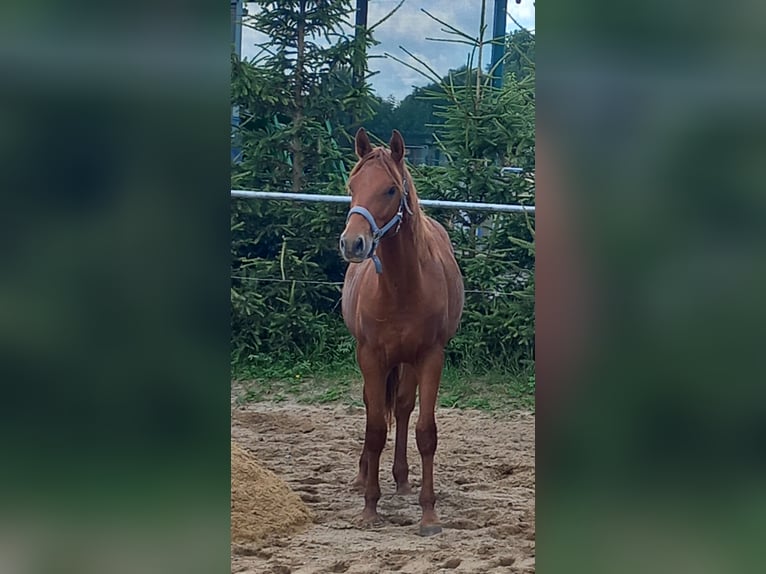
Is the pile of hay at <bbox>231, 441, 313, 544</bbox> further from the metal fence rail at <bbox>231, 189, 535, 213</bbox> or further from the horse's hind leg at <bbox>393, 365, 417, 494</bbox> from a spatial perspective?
the metal fence rail at <bbox>231, 189, 535, 213</bbox>

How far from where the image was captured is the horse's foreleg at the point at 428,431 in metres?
3.59

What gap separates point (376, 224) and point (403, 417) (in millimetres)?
1158

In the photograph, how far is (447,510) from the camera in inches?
150

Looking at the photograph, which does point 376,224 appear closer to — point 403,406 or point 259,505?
point 403,406

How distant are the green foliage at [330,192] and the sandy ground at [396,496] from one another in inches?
9.2

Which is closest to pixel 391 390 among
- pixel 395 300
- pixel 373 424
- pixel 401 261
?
pixel 373 424

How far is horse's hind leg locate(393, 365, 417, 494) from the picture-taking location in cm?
393

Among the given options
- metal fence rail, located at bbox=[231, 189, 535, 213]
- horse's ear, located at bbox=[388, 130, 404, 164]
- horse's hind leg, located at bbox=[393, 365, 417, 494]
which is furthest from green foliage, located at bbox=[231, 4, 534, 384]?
horse's hind leg, located at bbox=[393, 365, 417, 494]

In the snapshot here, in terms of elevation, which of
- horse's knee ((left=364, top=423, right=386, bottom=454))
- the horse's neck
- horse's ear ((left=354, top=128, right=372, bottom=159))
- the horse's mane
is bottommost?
horse's knee ((left=364, top=423, right=386, bottom=454))
